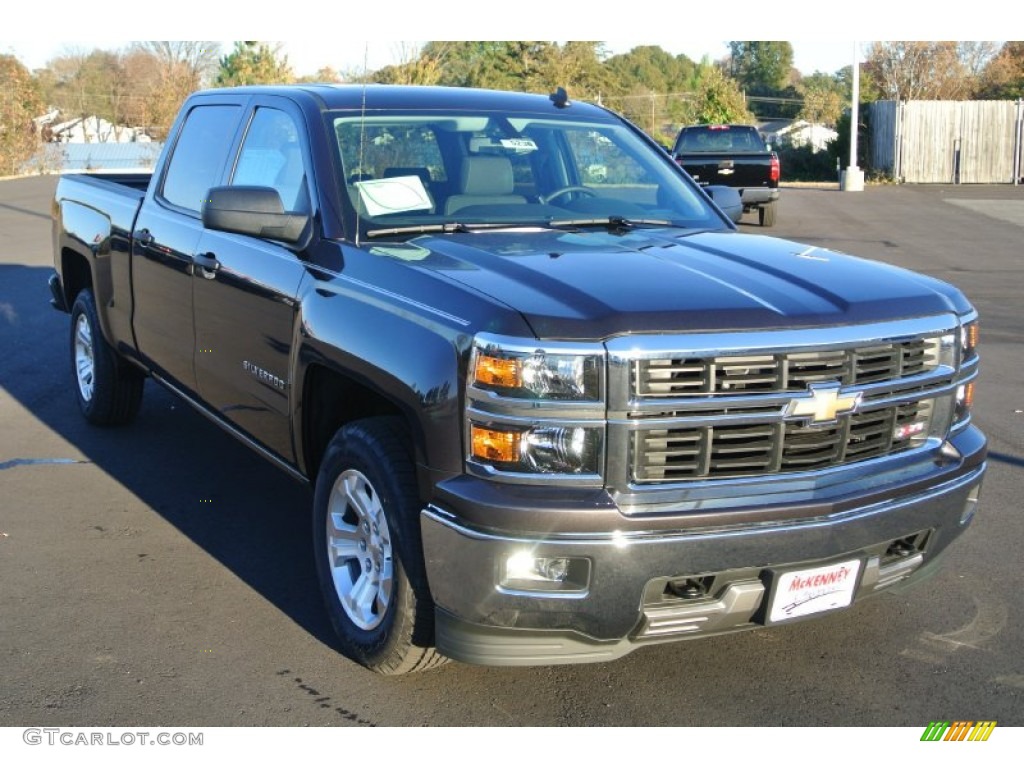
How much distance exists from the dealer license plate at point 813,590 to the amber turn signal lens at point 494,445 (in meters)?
0.88

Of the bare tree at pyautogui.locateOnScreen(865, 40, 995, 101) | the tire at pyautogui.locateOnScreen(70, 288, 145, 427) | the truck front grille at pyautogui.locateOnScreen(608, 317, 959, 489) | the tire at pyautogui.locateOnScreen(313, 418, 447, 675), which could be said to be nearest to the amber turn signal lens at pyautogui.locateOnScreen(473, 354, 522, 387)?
the truck front grille at pyautogui.locateOnScreen(608, 317, 959, 489)

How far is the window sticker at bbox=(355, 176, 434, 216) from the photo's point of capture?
464 centimetres

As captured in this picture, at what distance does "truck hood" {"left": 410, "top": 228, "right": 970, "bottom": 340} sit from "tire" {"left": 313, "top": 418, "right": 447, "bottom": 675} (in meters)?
0.62

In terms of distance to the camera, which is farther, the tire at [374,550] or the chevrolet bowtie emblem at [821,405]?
the tire at [374,550]

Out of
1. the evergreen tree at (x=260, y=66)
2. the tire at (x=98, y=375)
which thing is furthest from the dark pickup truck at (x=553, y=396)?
the evergreen tree at (x=260, y=66)

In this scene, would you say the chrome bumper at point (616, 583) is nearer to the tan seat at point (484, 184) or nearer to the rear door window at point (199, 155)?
the tan seat at point (484, 184)

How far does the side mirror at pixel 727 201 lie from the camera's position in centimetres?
569

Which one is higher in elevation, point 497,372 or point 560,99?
point 560,99

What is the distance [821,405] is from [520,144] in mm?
2162

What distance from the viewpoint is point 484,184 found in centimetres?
493

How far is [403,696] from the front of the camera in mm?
3928

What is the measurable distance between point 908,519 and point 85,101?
6400 cm

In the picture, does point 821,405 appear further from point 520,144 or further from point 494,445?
point 520,144

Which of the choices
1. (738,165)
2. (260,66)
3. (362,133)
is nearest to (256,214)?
(362,133)
